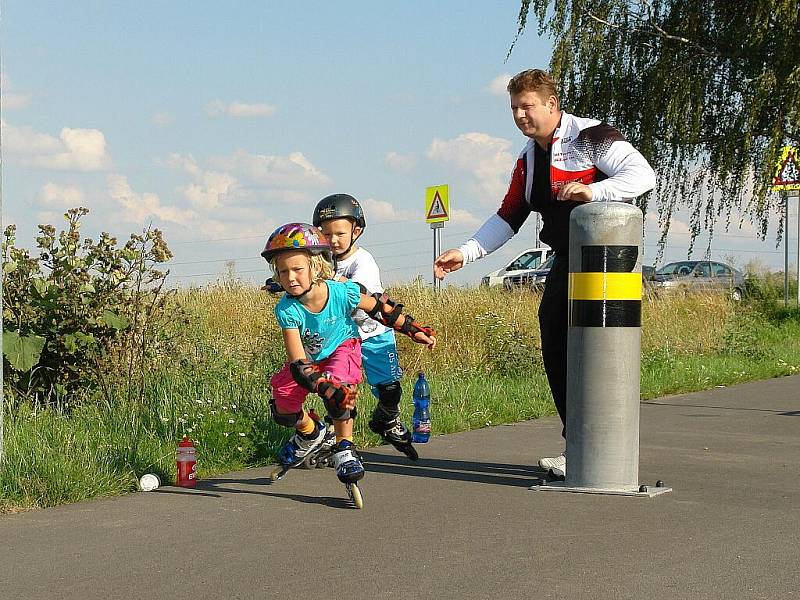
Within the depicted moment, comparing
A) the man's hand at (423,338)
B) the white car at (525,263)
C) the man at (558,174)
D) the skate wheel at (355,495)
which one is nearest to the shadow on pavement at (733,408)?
the man at (558,174)

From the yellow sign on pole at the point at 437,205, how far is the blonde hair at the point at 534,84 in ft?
40.1

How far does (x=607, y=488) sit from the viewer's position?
18.9ft

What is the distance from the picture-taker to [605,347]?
5.79 m

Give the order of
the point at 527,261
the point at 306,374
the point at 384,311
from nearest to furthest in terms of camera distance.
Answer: the point at 306,374, the point at 384,311, the point at 527,261

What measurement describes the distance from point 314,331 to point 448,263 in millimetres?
919

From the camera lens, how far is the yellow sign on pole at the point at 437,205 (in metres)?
18.6

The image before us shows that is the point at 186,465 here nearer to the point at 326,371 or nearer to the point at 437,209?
the point at 326,371

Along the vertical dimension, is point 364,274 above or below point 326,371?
above

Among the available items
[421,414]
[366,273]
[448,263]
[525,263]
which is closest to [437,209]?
[421,414]

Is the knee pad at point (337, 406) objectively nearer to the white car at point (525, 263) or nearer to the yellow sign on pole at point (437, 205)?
the yellow sign on pole at point (437, 205)

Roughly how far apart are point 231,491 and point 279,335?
238 inches

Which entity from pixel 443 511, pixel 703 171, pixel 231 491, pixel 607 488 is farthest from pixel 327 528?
pixel 703 171

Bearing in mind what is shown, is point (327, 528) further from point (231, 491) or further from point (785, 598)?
point (785, 598)

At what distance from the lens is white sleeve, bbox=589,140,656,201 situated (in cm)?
589
